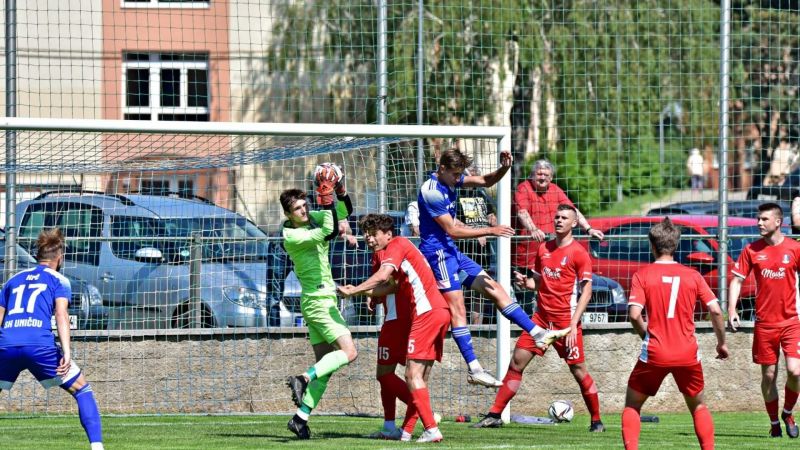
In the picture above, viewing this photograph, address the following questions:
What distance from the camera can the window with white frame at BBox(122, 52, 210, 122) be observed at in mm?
14555

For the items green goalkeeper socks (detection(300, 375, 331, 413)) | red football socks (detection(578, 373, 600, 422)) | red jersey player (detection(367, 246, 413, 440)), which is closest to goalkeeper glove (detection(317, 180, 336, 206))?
red jersey player (detection(367, 246, 413, 440))

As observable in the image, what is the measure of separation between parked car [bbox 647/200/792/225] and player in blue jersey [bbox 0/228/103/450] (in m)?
7.93

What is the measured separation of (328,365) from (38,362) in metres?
2.43

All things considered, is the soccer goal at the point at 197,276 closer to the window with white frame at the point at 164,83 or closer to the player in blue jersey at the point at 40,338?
the window with white frame at the point at 164,83

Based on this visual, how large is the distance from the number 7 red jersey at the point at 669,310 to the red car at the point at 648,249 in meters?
5.09

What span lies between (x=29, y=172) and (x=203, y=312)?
7.88 ft

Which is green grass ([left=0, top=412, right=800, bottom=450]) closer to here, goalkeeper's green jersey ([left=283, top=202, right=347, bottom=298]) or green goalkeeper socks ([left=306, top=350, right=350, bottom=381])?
green goalkeeper socks ([left=306, top=350, right=350, bottom=381])

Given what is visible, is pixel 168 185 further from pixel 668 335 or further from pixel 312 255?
pixel 668 335

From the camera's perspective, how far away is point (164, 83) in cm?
1470

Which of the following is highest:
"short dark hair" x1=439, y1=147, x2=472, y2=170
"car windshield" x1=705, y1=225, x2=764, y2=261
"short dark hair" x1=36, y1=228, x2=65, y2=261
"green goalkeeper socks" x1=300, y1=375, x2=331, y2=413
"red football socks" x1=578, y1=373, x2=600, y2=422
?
"short dark hair" x1=439, y1=147, x2=472, y2=170

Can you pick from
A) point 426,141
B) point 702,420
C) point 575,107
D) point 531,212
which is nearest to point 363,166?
point 426,141

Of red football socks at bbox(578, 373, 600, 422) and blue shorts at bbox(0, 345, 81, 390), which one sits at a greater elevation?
blue shorts at bbox(0, 345, 81, 390)

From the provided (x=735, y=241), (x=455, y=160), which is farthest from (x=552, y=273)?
(x=735, y=241)

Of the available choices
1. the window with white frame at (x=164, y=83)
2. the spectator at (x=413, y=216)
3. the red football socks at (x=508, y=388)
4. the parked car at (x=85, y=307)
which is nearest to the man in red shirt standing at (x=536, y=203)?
the spectator at (x=413, y=216)
